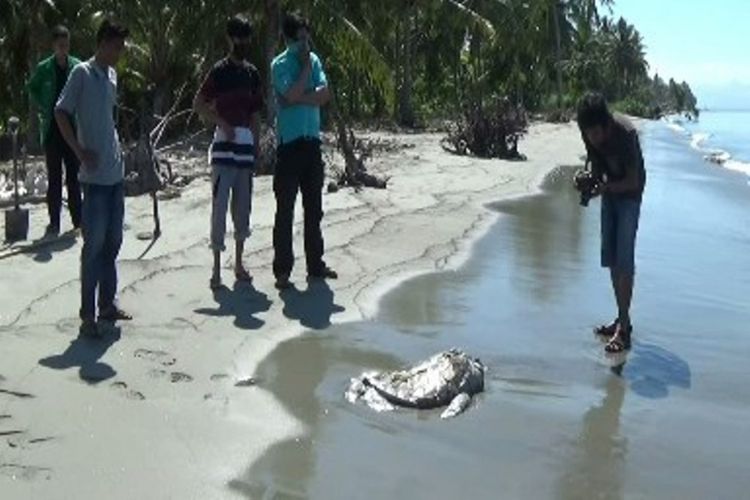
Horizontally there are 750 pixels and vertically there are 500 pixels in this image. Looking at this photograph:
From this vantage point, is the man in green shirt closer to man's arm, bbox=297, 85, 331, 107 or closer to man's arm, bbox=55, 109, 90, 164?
man's arm, bbox=297, 85, 331, 107

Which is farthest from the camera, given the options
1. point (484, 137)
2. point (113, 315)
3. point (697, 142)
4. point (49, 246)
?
point (697, 142)

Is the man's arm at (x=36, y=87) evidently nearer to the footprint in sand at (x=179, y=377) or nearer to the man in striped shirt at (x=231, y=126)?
the man in striped shirt at (x=231, y=126)

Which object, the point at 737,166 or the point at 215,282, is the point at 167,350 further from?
the point at 737,166

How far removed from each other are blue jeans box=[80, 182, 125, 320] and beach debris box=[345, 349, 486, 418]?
1558mm

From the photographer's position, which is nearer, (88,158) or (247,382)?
(247,382)

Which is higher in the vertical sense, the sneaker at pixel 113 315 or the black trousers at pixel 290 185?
the black trousers at pixel 290 185

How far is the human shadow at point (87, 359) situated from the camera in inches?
199

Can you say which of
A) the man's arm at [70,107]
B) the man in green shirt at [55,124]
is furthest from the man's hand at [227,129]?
the man in green shirt at [55,124]

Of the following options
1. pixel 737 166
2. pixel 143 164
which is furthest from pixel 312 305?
pixel 737 166

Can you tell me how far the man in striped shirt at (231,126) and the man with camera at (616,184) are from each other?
2.19m

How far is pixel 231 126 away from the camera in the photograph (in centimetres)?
685

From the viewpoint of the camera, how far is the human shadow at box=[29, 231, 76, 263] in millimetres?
7629

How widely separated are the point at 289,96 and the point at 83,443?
3.29m

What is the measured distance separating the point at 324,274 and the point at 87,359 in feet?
8.57
